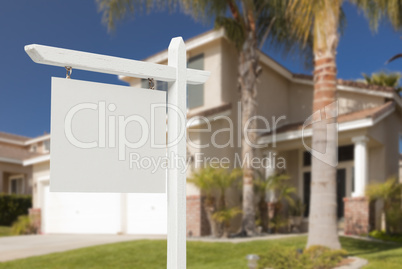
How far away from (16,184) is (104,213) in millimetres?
15390

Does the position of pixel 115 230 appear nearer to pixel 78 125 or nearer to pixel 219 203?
pixel 219 203

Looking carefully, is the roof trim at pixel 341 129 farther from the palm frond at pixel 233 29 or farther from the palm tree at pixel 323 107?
the palm tree at pixel 323 107

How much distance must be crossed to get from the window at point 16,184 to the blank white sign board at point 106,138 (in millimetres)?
29148

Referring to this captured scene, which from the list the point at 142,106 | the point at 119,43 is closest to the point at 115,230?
the point at 119,43

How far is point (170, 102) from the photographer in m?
3.87

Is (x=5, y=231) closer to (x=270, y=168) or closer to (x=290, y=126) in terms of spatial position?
(x=270, y=168)

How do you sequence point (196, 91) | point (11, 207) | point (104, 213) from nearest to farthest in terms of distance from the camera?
point (196, 91) < point (104, 213) < point (11, 207)

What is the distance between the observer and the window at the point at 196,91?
17.7 m

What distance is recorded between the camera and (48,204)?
2077 cm

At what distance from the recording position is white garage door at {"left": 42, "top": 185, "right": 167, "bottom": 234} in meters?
16.5

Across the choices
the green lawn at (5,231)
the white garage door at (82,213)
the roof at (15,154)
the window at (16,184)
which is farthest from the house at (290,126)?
the window at (16,184)

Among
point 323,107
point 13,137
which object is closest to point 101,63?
point 323,107

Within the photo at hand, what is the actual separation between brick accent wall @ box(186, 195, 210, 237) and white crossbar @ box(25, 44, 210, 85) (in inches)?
437

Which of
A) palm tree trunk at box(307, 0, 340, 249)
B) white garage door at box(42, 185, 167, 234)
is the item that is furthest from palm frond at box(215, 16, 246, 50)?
white garage door at box(42, 185, 167, 234)
